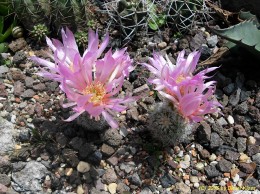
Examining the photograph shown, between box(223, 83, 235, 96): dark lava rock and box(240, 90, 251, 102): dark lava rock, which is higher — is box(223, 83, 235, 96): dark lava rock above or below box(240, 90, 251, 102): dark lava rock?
above

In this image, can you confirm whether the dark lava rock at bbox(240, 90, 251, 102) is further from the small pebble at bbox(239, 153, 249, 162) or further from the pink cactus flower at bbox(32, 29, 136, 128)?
the pink cactus flower at bbox(32, 29, 136, 128)

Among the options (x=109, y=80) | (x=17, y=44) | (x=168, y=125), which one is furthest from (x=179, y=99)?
(x=17, y=44)

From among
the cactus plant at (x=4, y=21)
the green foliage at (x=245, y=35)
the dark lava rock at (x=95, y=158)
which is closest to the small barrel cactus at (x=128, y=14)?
the green foliage at (x=245, y=35)

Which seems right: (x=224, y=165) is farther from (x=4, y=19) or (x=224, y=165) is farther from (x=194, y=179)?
(x=4, y=19)

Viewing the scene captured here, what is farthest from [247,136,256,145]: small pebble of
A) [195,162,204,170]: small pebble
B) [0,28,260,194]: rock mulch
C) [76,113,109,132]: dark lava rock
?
[76,113,109,132]: dark lava rock

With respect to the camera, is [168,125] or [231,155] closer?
[168,125]

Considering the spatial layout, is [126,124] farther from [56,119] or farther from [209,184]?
[209,184]

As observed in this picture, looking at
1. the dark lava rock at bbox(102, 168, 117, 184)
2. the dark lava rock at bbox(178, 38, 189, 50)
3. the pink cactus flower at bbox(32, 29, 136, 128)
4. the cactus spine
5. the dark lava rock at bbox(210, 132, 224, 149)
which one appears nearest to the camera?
the pink cactus flower at bbox(32, 29, 136, 128)
